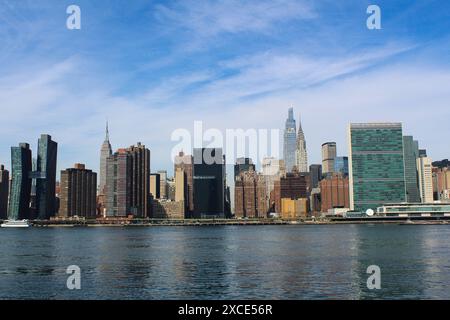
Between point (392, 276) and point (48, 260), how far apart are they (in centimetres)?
5698

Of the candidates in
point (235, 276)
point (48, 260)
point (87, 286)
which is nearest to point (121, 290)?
point (87, 286)

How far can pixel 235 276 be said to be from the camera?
6019 cm

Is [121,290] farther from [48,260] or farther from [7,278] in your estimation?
[48,260]
